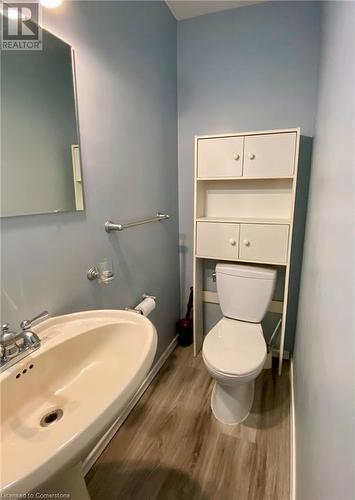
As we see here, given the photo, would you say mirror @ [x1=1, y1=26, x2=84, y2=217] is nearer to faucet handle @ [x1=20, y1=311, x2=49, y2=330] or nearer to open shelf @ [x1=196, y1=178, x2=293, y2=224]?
faucet handle @ [x1=20, y1=311, x2=49, y2=330]

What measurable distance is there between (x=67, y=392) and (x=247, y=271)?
1.28 m

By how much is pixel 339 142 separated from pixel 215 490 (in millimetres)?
1550

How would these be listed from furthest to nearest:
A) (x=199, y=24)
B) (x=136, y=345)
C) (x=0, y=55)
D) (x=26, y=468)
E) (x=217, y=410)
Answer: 1. (x=199, y=24)
2. (x=217, y=410)
3. (x=136, y=345)
4. (x=0, y=55)
5. (x=26, y=468)

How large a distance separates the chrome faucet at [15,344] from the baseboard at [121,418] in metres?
0.36

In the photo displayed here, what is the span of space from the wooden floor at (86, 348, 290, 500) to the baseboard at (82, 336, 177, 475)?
0.03 meters

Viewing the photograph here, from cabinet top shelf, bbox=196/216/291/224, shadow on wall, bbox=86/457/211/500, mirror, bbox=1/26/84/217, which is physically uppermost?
mirror, bbox=1/26/84/217

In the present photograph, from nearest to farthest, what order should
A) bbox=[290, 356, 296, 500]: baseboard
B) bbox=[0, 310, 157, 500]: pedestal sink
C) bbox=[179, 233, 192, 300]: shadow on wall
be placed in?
bbox=[0, 310, 157, 500]: pedestal sink < bbox=[290, 356, 296, 500]: baseboard < bbox=[179, 233, 192, 300]: shadow on wall

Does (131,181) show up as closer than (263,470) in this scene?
No

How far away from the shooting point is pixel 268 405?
1.65 meters

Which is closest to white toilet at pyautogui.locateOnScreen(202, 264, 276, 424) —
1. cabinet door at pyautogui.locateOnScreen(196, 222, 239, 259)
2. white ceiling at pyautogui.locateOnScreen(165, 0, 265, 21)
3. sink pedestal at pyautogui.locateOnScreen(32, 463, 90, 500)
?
cabinet door at pyautogui.locateOnScreen(196, 222, 239, 259)

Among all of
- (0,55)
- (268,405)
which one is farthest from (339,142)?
(268,405)

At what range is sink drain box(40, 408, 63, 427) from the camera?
2.58 feet

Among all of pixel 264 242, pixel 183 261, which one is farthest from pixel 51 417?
pixel 183 261

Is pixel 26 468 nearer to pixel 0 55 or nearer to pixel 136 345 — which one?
pixel 136 345
